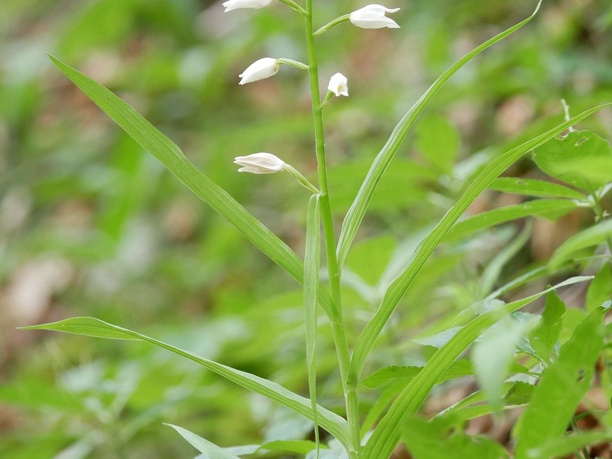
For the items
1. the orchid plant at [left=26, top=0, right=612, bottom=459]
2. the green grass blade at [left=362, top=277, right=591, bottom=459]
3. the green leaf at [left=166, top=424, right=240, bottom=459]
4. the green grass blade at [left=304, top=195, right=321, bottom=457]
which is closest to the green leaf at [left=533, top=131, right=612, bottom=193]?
the orchid plant at [left=26, top=0, right=612, bottom=459]

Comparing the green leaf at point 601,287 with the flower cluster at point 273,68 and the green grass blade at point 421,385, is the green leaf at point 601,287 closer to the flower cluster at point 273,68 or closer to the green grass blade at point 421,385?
the green grass blade at point 421,385

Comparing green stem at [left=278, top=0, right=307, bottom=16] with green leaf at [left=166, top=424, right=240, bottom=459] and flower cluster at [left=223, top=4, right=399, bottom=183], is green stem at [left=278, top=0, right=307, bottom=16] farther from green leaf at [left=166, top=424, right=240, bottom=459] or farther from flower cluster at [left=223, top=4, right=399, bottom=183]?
green leaf at [left=166, top=424, right=240, bottom=459]

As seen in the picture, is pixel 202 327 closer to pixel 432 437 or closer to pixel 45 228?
pixel 432 437

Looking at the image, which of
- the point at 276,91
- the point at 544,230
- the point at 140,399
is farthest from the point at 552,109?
the point at 276,91

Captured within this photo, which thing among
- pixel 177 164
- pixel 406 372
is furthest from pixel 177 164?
pixel 406 372

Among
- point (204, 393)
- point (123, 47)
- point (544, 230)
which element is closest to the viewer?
point (204, 393)

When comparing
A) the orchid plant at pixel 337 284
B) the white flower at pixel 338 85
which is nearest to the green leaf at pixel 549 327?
the orchid plant at pixel 337 284
